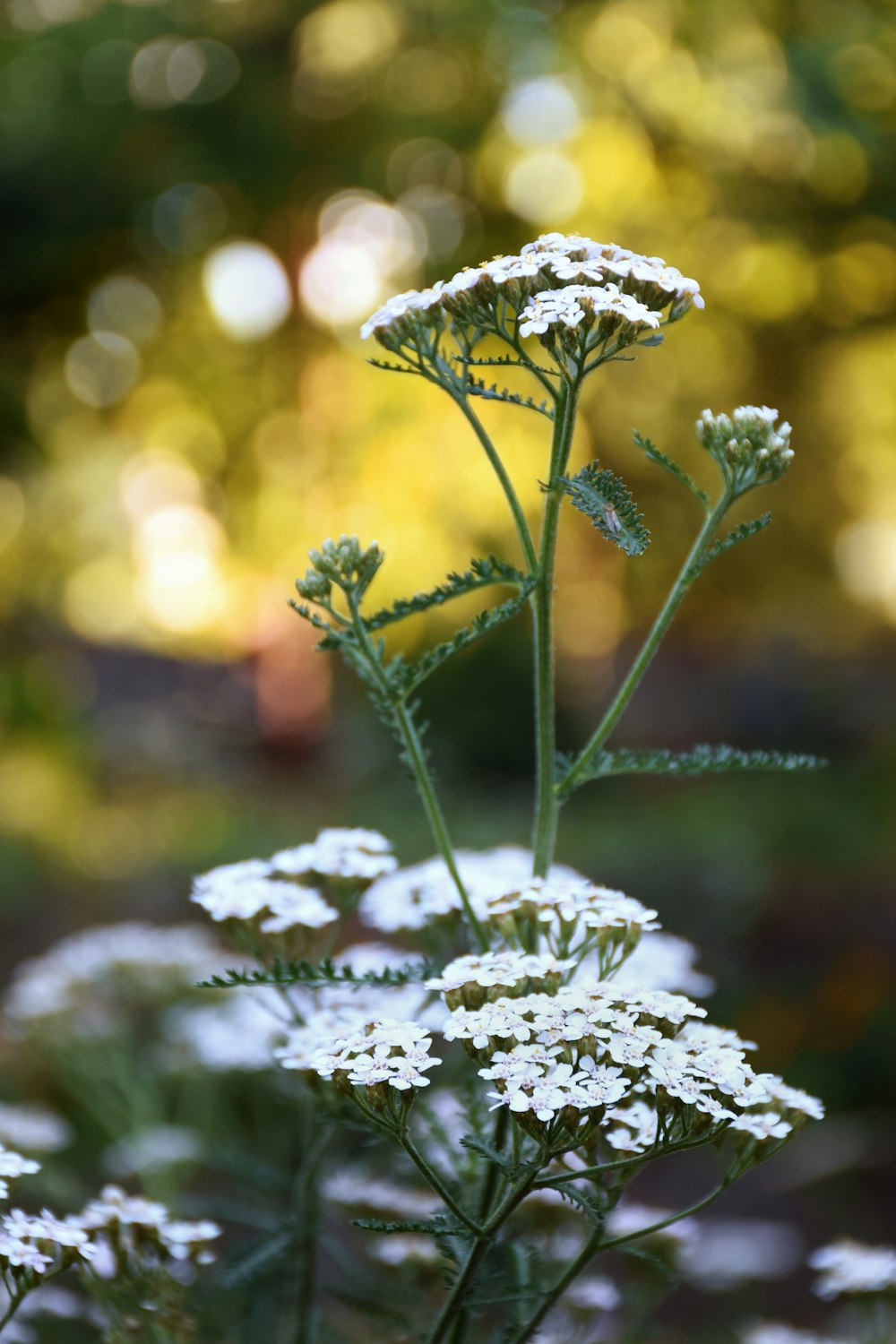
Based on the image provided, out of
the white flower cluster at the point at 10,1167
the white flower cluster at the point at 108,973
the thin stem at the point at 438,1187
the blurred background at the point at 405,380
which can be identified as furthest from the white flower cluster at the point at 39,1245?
the blurred background at the point at 405,380

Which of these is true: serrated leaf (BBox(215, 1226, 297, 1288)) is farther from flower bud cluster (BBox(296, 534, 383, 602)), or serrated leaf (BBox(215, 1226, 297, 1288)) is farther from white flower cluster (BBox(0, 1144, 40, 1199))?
flower bud cluster (BBox(296, 534, 383, 602))

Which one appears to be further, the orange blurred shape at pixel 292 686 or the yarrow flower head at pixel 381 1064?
the orange blurred shape at pixel 292 686

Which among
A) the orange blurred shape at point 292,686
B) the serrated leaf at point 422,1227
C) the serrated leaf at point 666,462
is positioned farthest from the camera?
the orange blurred shape at point 292,686

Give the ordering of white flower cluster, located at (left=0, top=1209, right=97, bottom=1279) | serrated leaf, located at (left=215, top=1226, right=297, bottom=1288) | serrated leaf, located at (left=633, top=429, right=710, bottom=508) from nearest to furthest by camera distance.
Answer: white flower cluster, located at (left=0, top=1209, right=97, bottom=1279) < serrated leaf, located at (left=633, top=429, right=710, bottom=508) < serrated leaf, located at (left=215, top=1226, right=297, bottom=1288)

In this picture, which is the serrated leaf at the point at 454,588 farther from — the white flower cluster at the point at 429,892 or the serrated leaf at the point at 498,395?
the white flower cluster at the point at 429,892

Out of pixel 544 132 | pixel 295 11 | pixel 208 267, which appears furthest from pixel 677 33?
pixel 208 267

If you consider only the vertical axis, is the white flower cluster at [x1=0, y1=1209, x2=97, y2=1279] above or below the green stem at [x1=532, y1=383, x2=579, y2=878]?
below

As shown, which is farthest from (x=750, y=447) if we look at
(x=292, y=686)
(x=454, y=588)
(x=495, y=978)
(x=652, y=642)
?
(x=292, y=686)

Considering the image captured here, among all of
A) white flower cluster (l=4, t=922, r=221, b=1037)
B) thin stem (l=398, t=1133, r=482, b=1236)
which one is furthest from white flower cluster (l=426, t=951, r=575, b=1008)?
white flower cluster (l=4, t=922, r=221, b=1037)
